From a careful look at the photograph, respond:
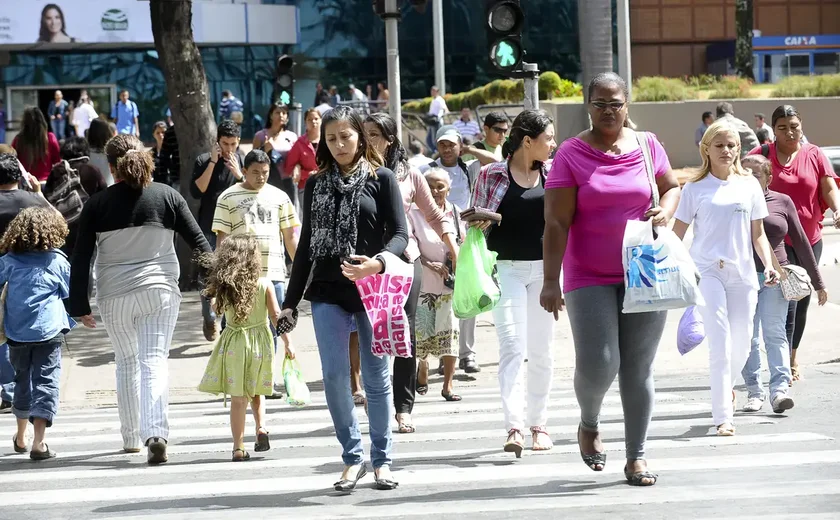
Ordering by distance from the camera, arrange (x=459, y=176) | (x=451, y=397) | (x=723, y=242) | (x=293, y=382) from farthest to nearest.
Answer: (x=459, y=176)
(x=451, y=397)
(x=293, y=382)
(x=723, y=242)

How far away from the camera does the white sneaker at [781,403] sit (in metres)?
8.67

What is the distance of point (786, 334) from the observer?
9734 millimetres

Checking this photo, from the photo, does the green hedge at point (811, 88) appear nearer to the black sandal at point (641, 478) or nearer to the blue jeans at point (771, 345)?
the blue jeans at point (771, 345)

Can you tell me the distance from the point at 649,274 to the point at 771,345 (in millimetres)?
3477

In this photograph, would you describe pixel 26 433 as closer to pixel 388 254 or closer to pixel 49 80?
pixel 388 254

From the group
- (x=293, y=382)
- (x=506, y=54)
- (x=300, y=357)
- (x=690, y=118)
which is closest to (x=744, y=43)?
(x=690, y=118)

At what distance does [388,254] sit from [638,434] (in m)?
1.43

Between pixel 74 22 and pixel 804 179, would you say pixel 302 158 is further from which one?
pixel 74 22

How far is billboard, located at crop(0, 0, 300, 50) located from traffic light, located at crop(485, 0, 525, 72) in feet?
111

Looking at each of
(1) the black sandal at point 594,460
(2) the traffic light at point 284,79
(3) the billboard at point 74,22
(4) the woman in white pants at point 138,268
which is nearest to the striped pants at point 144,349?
(4) the woman in white pants at point 138,268

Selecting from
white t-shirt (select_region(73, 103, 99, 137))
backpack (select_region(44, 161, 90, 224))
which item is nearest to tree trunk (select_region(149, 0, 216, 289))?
backpack (select_region(44, 161, 90, 224))

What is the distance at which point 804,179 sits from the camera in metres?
9.88

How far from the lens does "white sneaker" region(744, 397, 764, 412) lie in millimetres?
8929

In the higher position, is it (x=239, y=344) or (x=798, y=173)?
Answer: (x=798, y=173)
